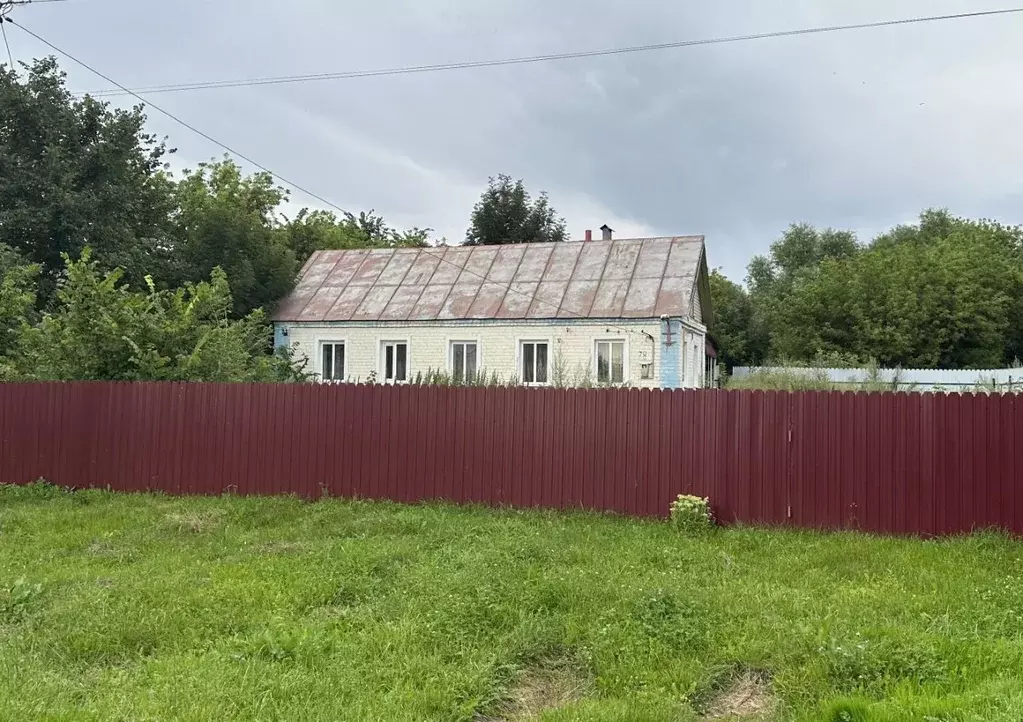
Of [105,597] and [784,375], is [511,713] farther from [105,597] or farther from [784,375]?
[784,375]

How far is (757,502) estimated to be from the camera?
7.92m

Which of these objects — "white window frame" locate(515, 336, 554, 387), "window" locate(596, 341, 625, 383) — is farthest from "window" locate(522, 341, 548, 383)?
"window" locate(596, 341, 625, 383)

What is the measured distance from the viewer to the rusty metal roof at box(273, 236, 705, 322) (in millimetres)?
16078

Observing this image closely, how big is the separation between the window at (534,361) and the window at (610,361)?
1.21 meters

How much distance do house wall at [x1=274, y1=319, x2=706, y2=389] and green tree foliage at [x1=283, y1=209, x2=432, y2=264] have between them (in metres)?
7.60

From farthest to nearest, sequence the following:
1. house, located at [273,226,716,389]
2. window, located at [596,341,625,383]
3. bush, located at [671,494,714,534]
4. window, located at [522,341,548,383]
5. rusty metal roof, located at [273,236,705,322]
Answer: window, located at [522,341,548,383]
rusty metal roof, located at [273,236,705,322]
window, located at [596,341,625,383]
house, located at [273,226,716,389]
bush, located at [671,494,714,534]

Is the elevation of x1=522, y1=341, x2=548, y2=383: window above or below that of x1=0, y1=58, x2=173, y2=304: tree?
below

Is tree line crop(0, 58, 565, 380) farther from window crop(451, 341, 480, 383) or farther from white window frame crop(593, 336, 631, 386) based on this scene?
white window frame crop(593, 336, 631, 386)

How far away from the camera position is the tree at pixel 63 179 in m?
17.5

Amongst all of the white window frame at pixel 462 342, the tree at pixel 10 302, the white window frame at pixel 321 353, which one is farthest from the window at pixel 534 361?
the tree at pixel 10 302

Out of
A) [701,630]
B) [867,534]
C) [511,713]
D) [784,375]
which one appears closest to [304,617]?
[511,713]

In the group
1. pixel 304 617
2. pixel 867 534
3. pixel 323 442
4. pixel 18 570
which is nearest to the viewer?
pixel 304 617

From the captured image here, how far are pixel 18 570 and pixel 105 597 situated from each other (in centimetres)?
153

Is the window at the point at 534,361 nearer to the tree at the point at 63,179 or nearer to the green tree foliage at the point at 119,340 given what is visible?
the green tree foliage at the point at 119,340
